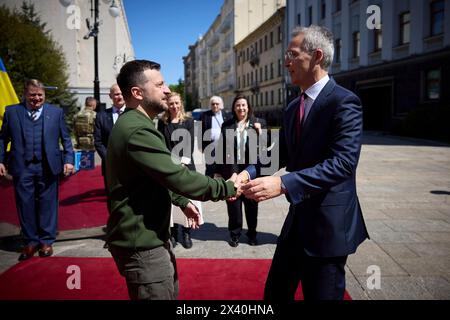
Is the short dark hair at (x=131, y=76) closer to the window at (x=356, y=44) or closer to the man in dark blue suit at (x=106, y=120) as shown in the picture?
the man in dark blue suit at (x=106, y=120)

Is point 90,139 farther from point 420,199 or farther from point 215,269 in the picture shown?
point 420,199

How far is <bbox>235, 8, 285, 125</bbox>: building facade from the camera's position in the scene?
137 ft

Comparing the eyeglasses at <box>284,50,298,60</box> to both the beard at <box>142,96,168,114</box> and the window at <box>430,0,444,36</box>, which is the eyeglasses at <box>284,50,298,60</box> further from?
the window at <box>430,0,444,36</box>

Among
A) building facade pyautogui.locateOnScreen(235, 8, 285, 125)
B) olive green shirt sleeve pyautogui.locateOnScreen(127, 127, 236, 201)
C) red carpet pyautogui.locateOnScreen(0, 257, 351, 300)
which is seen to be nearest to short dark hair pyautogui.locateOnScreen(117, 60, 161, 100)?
olive green shirt sleeve pyautogui.locateOnScreen(127, 127, 236, 201)

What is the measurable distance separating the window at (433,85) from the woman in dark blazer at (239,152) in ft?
61.0

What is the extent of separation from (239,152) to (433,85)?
1937cm

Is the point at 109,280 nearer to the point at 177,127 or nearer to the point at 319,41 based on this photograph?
the point at 177,127

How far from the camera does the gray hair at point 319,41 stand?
2283 mm

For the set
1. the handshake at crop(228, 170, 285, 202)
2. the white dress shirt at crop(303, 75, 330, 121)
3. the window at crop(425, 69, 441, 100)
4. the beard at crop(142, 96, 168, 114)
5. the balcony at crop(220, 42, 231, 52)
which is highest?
the balcony at crop(220, 42, 231, 52)

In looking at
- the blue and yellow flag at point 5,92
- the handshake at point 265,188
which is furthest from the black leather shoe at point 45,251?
the handshake at point 265,188

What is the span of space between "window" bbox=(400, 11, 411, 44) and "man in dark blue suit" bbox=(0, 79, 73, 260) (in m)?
22.8

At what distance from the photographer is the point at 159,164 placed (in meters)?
1.99

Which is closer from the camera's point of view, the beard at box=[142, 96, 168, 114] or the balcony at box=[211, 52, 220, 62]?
the beard at box=[142, 96, 168, 114]

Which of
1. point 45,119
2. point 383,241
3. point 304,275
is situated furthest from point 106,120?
point 383,241
